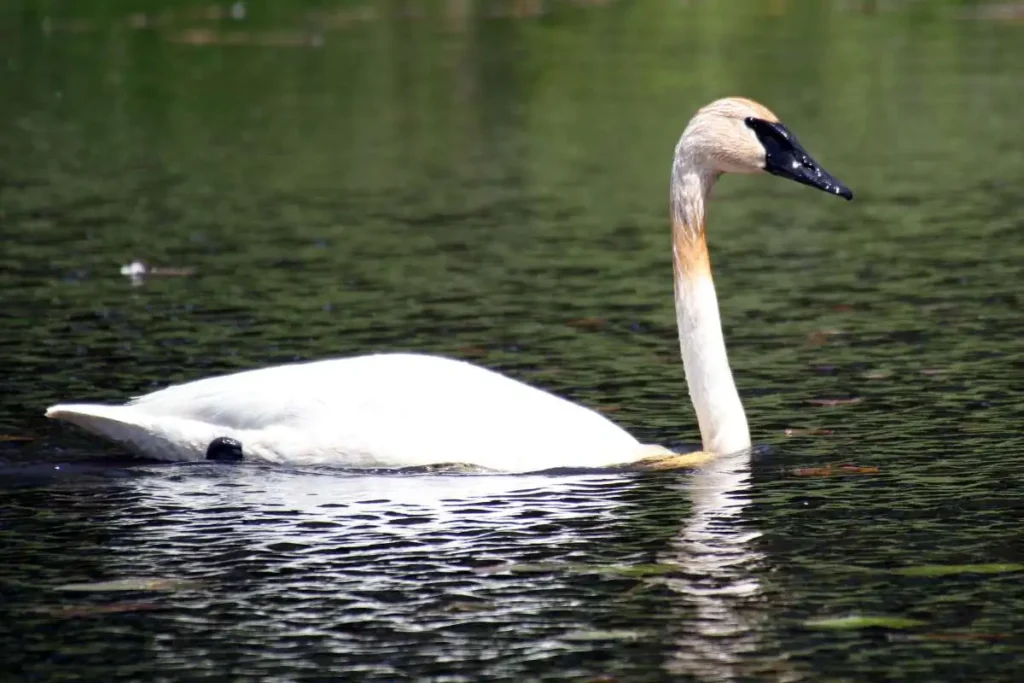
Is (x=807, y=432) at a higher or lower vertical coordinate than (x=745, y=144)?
lower

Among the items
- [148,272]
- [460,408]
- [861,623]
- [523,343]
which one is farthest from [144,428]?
[148,272]

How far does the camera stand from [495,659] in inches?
289

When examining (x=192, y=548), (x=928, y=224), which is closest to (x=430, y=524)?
(x=192, y=548)

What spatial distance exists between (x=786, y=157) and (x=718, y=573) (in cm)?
289

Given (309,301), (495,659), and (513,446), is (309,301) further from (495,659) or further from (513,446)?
(495,659)

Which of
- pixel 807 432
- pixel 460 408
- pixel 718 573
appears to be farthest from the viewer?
pixel 807 432

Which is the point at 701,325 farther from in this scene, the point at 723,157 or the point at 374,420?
the point at 374,420

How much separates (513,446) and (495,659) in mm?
2727

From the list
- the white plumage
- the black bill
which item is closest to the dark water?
the white plumage

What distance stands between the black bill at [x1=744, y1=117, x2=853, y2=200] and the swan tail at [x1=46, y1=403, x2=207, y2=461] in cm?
297

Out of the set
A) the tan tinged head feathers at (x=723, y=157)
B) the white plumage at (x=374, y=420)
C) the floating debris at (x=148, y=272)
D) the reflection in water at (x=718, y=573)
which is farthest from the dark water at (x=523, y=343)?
the tan tinged head feathers at (x=723, y=157)

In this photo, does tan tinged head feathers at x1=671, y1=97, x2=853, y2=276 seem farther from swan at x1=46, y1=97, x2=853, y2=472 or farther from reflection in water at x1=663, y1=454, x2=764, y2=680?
reflection in water at x1=663, y1=454, x2=764, y2=680

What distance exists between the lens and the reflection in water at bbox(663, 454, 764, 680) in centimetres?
732

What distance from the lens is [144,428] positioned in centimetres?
1036
